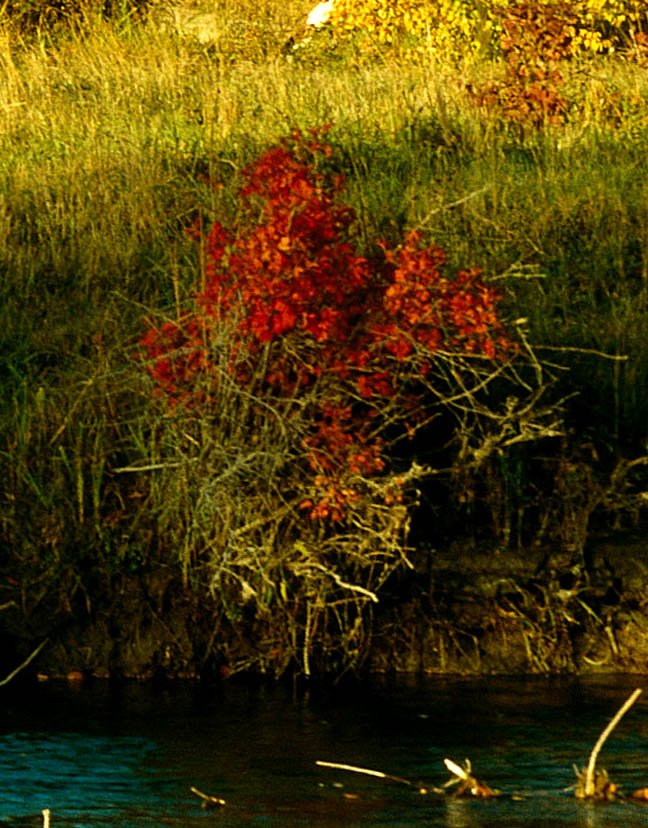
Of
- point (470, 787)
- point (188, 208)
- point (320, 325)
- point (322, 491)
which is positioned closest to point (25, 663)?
point (322, 491)

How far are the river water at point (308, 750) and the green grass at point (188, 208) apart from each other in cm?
94

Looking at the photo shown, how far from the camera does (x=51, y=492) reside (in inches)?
360

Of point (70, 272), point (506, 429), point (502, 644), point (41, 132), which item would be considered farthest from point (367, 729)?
point (41, 132)

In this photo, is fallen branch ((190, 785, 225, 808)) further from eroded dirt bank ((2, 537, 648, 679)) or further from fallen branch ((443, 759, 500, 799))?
eroded dirt bank ((2, 537, 648, 679))

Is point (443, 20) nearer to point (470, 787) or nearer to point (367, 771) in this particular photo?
point (470, 787)

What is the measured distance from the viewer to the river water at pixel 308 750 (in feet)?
22.2

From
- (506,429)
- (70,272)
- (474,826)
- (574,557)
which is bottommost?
(474,826)

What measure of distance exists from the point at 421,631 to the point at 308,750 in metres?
1.48

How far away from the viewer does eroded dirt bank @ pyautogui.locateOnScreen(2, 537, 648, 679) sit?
8.92 m

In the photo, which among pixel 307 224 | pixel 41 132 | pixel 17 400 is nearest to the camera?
pixel 307 224

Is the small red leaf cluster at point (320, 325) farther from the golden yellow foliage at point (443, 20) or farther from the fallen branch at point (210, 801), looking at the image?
the golden yellow foliage at point (443, 20)

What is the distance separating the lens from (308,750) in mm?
7652

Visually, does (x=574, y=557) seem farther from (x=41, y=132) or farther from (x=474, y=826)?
(x=41, y=132)

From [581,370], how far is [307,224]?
2207mm
